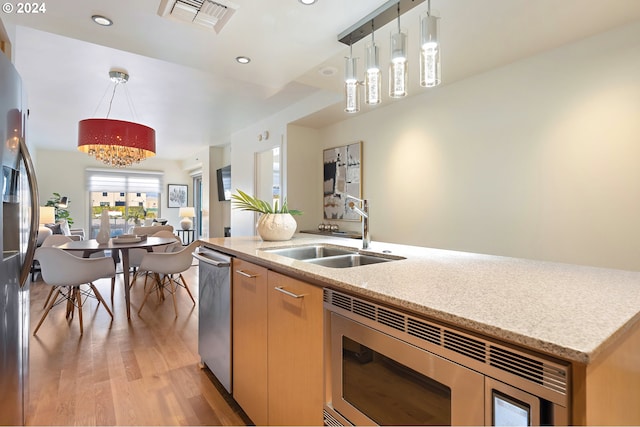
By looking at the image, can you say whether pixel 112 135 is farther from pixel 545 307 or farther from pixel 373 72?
pixel 545 307

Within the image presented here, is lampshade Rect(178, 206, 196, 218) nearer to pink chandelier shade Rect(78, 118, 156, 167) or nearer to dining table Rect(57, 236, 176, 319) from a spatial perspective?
dining table Rect(57, 236, 176, 319)

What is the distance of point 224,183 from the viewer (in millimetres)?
6789

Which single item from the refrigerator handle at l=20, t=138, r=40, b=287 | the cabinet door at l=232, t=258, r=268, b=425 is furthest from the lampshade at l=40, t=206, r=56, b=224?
the cabinet door at l=232, t=258, r=268, b=425

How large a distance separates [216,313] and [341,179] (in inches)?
103

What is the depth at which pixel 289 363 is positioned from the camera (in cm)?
134

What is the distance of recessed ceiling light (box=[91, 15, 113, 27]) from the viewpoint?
6.01 feet

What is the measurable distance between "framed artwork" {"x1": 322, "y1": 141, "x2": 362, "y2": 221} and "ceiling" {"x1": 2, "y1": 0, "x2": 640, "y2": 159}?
0.51 m

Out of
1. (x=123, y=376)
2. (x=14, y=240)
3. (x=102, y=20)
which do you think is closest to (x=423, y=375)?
(x=14, y=240)

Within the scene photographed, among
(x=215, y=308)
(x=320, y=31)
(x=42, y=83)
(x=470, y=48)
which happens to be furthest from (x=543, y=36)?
(x=42, y=83)

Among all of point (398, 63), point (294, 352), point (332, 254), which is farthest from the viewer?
point (332, 254)

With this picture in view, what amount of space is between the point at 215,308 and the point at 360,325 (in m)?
1.32

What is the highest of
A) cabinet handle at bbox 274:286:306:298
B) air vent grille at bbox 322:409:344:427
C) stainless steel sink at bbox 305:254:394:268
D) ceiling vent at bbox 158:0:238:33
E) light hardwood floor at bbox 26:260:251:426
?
ceiling vent at bbox 158:0:238:33

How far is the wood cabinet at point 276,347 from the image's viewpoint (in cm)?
121

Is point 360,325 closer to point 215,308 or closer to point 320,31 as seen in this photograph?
point 215,308
